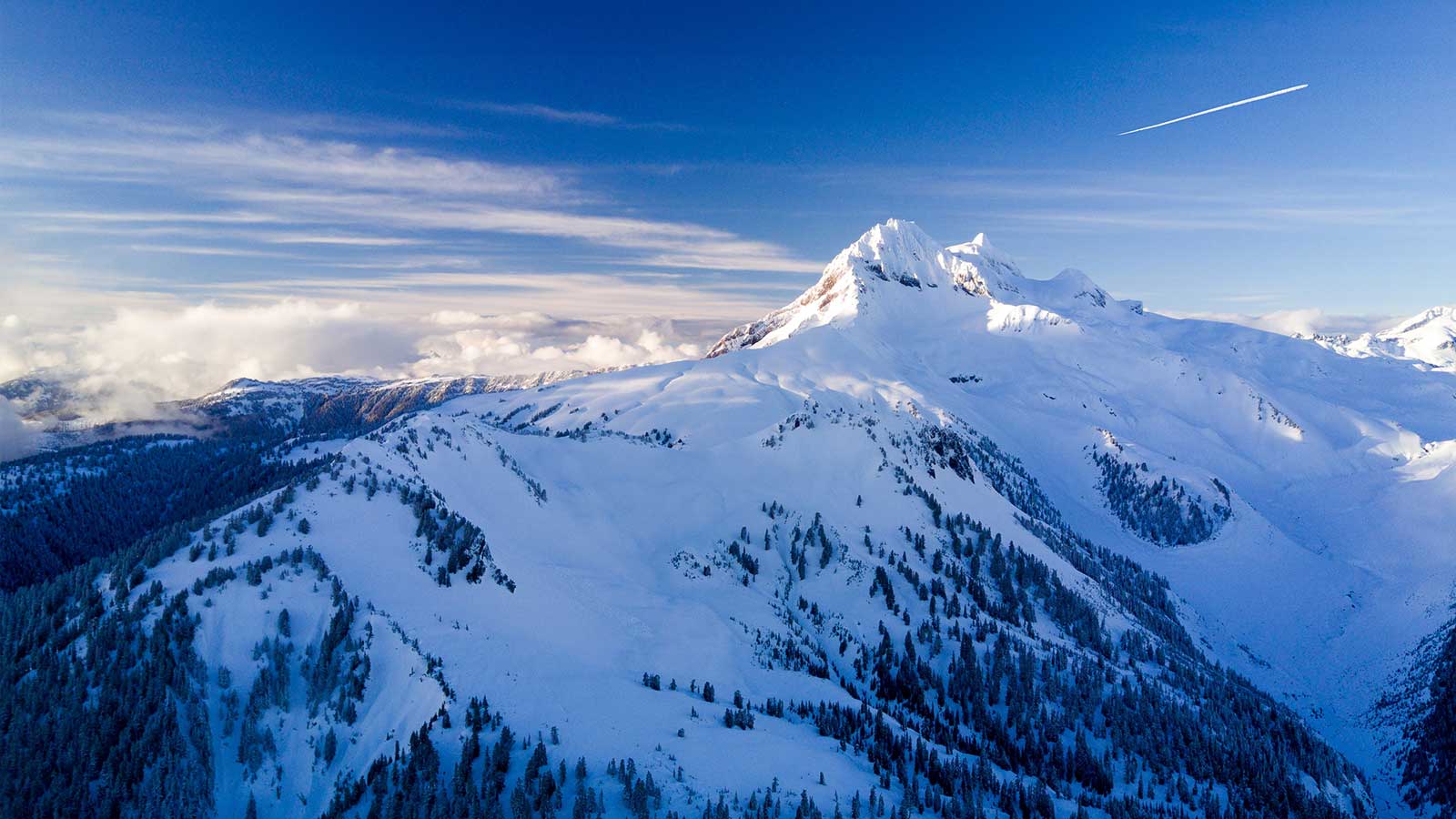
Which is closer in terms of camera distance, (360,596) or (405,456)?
(360,596)

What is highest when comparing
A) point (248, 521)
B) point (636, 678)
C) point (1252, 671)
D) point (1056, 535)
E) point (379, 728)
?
point (248, 521)

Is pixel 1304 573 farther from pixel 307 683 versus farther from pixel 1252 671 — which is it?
pixel 307 683

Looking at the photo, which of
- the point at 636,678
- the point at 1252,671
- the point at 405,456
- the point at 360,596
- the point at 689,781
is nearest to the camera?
the point at 689,781

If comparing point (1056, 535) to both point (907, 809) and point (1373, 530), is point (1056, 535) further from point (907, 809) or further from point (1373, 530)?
point (907, 809)

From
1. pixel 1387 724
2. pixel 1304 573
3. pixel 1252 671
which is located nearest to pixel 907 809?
pixel 1387 724

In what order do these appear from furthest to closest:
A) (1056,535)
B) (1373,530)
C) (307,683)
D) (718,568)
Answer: (1373,530) < (1056,535) < (718,568) < (307,683)

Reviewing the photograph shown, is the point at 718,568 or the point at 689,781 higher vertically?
the point at 689,781
